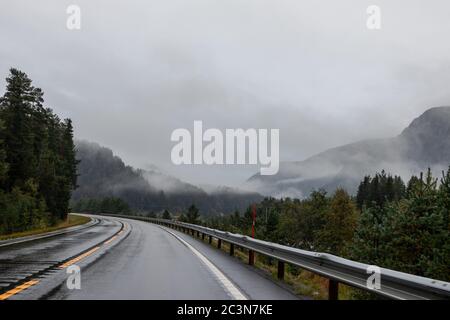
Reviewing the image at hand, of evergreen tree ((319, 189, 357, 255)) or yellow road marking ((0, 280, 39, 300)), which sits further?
evergreen tree ((319, 189, 357, 255))

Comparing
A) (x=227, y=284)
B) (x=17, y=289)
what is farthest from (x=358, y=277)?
(x=17, y=289)

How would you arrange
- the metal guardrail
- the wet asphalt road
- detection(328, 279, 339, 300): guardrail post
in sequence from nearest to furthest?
1. the metal guardrail
2. the wet asphalt road
3. detection(328, 279, 339, 300): guardrail post

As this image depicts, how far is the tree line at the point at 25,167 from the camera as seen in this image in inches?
1655

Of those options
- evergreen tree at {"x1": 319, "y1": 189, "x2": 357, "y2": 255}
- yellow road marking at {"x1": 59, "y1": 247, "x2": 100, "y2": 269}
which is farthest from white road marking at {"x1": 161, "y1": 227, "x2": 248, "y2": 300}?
evergreen tree at {"x1": 319, "y1": 189, "x2": 357, "y2": 255}

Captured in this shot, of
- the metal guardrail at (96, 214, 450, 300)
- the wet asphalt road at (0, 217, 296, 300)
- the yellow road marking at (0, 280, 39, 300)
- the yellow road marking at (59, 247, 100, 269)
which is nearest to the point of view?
the metal guardrail at (96, 214, 450, 300)

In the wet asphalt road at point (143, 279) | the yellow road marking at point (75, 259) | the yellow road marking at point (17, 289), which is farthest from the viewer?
the yellow road marking at point (75, 259)

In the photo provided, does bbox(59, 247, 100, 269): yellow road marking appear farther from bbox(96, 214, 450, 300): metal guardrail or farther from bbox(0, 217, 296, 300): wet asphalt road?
bbox(96, 214, 450, 300): metal guardrail

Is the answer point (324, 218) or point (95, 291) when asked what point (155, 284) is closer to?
point (95, 291)

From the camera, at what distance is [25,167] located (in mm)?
51125

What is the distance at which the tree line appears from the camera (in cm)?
4203

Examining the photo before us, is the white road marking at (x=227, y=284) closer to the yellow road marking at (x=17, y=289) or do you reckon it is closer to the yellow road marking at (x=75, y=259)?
the yellow road marking at (x=17, y=289)

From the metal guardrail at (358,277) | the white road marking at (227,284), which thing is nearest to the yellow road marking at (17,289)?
the white road marking at (227,284)
